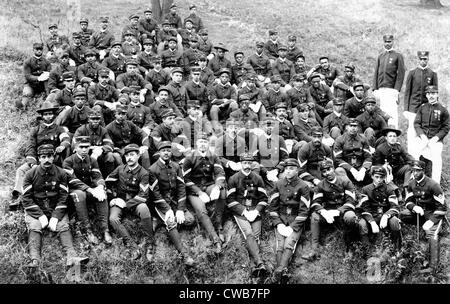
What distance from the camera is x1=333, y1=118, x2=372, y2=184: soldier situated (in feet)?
32.9

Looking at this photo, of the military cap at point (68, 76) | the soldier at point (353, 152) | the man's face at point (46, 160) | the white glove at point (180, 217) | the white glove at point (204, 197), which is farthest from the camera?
the military cap at point (68, 76)

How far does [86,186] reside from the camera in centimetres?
863

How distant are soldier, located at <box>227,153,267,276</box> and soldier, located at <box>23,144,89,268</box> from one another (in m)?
2.98

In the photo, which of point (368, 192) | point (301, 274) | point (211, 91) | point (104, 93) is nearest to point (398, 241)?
point (368, 192)

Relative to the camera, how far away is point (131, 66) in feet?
38.2

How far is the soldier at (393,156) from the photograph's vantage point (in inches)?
398

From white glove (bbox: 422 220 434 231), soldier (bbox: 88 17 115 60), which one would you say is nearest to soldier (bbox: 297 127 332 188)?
white glove (bbox: 422 220 434 231)

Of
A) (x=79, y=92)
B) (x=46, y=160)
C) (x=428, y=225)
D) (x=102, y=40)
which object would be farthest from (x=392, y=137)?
(x=102, y=40)

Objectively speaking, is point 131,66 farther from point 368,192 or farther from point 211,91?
point 368,192

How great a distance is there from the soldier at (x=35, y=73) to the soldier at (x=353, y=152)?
24.1ft

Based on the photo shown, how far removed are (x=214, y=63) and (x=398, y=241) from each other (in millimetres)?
7265

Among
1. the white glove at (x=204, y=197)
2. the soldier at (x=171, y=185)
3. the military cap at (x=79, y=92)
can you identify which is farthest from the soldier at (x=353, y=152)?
the military cap at (x=79, y=92)

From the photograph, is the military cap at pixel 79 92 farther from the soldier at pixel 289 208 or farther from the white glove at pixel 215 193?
the soldier at pixel 289 208

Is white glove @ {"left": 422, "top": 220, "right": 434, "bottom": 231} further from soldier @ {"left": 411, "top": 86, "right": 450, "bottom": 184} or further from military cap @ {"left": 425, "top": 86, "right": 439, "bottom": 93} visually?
military cap @ {"left": 425, "top": 86, "right": 439, "bottom": 93}
